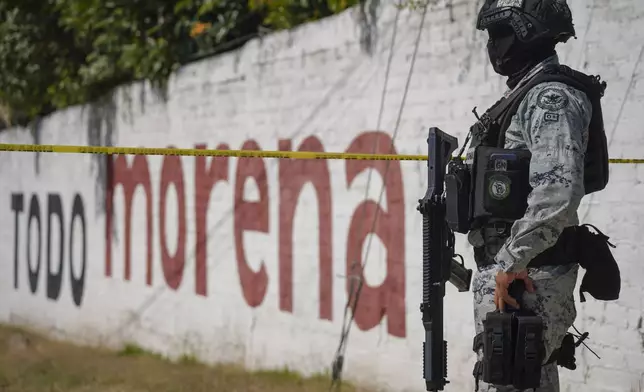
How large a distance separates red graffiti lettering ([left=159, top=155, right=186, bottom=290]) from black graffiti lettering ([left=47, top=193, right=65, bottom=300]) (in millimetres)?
1898

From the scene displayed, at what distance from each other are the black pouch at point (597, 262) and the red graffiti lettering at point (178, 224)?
5202 millimetres

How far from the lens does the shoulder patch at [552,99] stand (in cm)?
343

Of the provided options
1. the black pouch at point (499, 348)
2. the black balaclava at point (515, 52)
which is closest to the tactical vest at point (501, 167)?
the black balaclava at point (515, 52)

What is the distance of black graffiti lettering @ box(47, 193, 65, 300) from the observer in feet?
33.7

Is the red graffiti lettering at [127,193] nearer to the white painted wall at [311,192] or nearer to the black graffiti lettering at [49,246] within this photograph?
the white painted wall at [311,192]

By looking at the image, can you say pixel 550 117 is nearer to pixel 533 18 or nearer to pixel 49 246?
pixel 533 18

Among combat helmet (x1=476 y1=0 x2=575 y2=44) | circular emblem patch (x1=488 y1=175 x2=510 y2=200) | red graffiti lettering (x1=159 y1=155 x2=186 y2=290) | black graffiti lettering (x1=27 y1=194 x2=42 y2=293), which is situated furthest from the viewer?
black graffiti lettering (x1=27 y1=194 x2=42 y2=293)

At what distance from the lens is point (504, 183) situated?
3.48m

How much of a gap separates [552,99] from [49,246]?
7877mm

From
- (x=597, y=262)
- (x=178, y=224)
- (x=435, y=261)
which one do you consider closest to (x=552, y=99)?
(x=597, y=262)

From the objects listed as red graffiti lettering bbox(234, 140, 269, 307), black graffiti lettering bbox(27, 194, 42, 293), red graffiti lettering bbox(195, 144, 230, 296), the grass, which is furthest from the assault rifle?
black graffiti lettering bbox(27, 194, 42, 293)

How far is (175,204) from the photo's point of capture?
28.3 feet

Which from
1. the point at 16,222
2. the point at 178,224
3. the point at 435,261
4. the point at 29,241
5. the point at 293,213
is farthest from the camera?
the point at 16,222

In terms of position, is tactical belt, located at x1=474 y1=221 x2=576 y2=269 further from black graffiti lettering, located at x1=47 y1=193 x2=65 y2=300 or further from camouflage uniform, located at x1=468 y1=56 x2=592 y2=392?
black graffiti lettering, located at x1=47 y1=193 x2=65 y2=300
